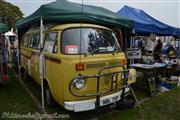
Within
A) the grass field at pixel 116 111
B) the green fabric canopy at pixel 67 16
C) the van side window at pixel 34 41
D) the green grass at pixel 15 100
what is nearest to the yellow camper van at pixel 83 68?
the green fabric canopy at pixel 67 16

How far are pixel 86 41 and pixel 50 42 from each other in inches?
36.6

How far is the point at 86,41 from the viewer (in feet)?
14.1

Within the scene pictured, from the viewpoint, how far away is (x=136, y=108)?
16.3 feet


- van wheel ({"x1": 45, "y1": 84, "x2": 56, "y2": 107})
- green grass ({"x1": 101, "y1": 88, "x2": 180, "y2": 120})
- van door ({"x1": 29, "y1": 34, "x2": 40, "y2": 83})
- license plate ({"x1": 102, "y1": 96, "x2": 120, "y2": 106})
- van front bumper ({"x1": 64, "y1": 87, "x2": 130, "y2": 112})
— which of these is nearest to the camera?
van front bumper ({"x1": 64, "y1": 87, "x2": 130, "y2": 112})

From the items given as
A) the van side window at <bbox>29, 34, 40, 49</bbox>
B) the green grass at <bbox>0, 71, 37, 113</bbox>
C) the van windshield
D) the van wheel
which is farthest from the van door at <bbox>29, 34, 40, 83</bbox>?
the van windshield

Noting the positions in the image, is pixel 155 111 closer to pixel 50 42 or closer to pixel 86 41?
pixel 86 41

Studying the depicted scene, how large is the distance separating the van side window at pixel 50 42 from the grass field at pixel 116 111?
152cm

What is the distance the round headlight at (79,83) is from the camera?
3.73 metres

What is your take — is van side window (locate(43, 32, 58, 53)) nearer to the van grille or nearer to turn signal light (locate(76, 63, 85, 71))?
turn signal light (locate(76, 63, 85, 71))

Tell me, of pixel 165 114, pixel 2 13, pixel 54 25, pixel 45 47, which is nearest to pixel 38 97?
pixel 45 47

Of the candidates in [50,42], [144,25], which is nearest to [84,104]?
[50,42]

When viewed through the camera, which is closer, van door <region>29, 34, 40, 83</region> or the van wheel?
the van wheel

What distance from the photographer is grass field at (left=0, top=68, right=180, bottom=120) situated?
4.49 meters

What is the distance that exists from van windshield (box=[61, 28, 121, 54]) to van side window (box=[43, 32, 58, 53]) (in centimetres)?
29
